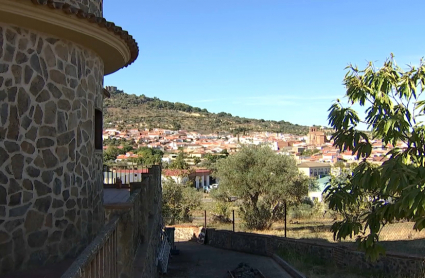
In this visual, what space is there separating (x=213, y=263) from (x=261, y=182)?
959 centimetres

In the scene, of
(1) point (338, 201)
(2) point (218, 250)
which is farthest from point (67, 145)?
(2) point (218, 250)

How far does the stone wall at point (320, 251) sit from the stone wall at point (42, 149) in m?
8.69

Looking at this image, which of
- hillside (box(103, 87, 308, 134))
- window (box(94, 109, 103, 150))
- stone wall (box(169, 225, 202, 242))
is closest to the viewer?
window (box(94, 109, 103, 150))

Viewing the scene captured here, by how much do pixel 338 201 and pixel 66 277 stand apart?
4.38m

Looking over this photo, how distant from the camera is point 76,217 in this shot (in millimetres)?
5621

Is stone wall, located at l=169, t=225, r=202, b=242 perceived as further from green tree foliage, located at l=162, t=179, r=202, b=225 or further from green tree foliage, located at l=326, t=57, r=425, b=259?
green tree foliage, located at l=326, t=57, r=425, b=259

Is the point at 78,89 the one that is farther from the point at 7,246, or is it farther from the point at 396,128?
the point at 396,128

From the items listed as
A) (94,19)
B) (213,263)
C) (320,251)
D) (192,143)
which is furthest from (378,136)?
(192,143)

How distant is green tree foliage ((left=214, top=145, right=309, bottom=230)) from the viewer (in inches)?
966

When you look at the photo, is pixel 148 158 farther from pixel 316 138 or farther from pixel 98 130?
pixel 316 138

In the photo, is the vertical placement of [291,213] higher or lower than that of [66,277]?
lower

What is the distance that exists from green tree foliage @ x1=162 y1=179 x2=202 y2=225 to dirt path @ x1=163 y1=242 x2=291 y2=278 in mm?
10482

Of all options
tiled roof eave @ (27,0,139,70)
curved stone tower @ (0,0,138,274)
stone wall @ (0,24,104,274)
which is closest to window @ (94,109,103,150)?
curved stone tower @ (0,0,138,274)

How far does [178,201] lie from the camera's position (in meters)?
30.9
